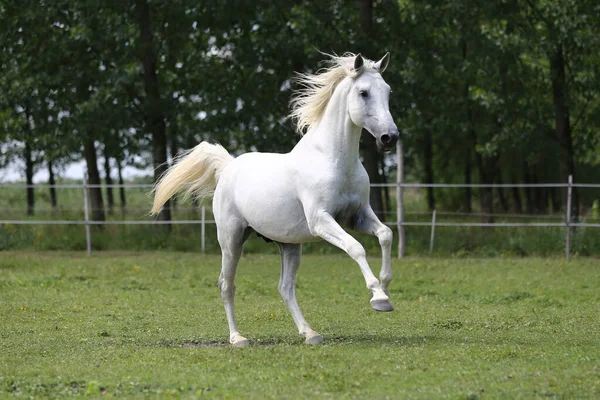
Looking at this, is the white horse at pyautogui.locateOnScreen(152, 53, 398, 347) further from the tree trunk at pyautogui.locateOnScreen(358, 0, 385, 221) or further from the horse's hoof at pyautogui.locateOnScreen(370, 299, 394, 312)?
the tree trunk at pyautogui.locateOnScreen(358, 0, 385, 221)

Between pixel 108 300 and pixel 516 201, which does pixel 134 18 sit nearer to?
pixel 108 300

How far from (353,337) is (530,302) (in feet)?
12.9

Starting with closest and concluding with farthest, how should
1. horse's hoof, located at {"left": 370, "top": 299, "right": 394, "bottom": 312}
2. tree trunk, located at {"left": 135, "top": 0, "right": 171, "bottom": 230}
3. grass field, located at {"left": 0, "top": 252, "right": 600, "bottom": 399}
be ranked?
grass field, located at {"left": 0, "top": 252, "right": 600, "bottom": 399}
horse's hoof, located at {"left": 370, "top": 299, "right": 394, "bottom": 312}
tree trunk, located at {"left": 135, "top": 0, "right": 171, "bottom": 230}

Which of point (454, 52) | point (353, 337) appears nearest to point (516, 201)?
point (454, 52)

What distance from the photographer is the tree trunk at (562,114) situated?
832 inches

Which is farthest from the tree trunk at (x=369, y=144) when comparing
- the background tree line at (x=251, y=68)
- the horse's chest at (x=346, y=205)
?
the horse's chest at (x=346, y=205)

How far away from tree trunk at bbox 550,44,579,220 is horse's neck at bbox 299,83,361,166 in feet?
48.0

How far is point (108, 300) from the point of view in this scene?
12.2m

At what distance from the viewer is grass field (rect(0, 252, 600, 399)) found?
593 centimetres

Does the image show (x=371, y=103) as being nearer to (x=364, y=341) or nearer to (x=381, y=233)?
(x=381, y=233)

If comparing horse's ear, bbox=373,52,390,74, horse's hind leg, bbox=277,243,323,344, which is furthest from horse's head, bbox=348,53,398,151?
horse's hind leg, bbox=277,243,323,344

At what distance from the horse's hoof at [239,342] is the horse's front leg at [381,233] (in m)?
1.43

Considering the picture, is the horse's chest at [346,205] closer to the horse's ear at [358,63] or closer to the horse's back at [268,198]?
the horse's back at [268,198]

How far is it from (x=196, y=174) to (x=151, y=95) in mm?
13176
